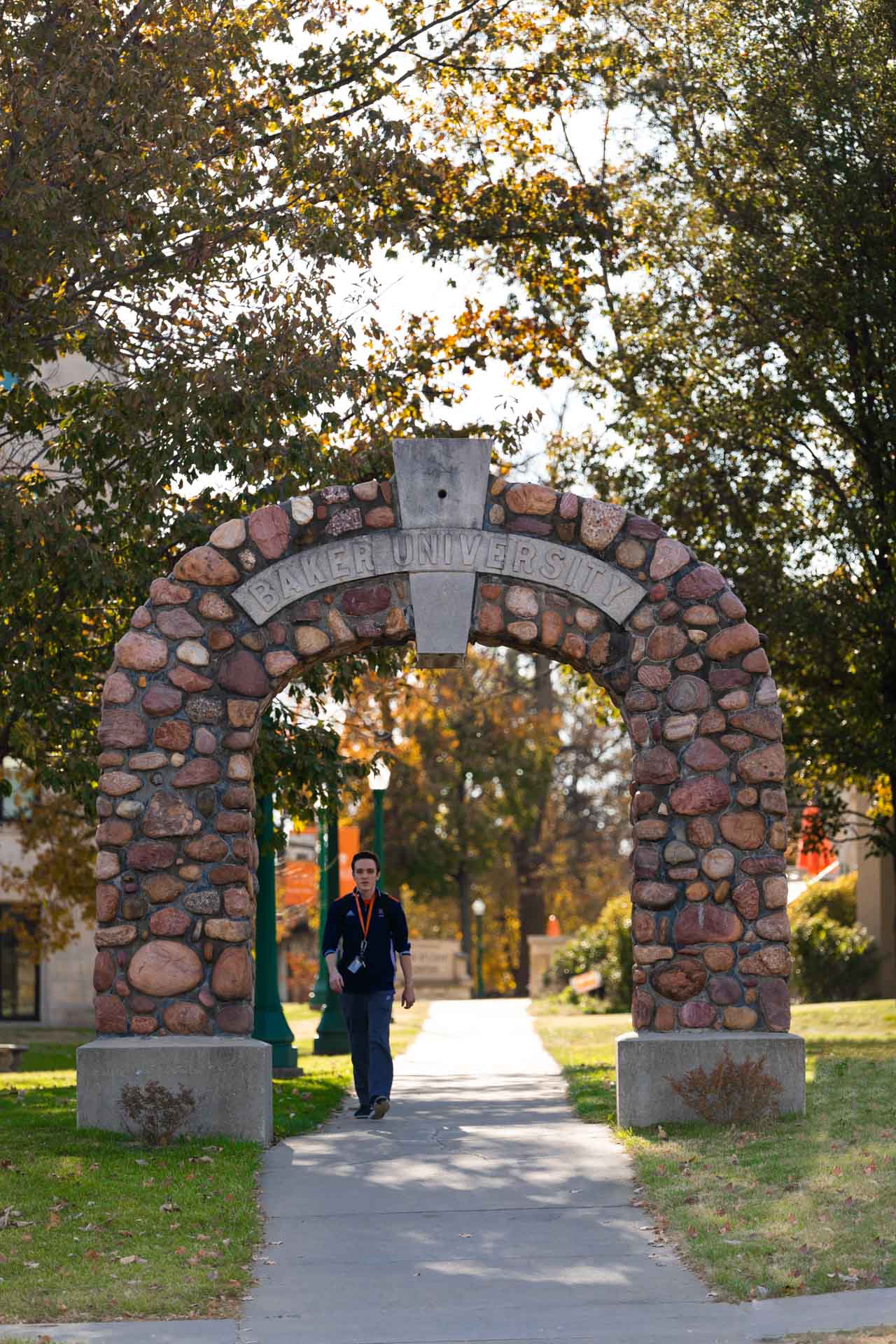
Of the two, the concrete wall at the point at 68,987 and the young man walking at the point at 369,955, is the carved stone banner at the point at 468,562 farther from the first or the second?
the concrete wall at the point at 68,987

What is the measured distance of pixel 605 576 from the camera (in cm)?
1128

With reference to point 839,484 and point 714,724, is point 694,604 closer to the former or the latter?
point 714,724

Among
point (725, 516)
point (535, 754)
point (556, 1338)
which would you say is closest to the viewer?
point (556, 1338)

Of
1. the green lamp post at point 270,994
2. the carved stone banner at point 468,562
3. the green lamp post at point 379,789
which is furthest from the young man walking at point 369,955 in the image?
the green lamp post at point 379,789

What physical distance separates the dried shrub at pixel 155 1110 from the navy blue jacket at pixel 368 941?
53.7 inches

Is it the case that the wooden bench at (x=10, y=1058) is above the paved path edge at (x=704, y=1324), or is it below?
below

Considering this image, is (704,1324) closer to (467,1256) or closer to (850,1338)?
(850,1338)

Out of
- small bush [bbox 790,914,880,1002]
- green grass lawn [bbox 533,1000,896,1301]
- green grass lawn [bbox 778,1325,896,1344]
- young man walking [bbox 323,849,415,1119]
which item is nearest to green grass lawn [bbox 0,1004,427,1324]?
young man walking [bbox 323,849,415,1119]

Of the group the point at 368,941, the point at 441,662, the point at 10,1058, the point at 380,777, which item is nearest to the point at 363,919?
the point at 368,941

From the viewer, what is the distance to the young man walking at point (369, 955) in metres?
11.2

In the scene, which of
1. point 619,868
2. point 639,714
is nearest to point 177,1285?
point 639,714

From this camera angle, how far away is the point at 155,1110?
10438 millimetres

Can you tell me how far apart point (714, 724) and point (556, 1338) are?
18.3ft

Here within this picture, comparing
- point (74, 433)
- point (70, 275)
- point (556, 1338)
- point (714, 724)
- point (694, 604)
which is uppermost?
point (70, 275)
